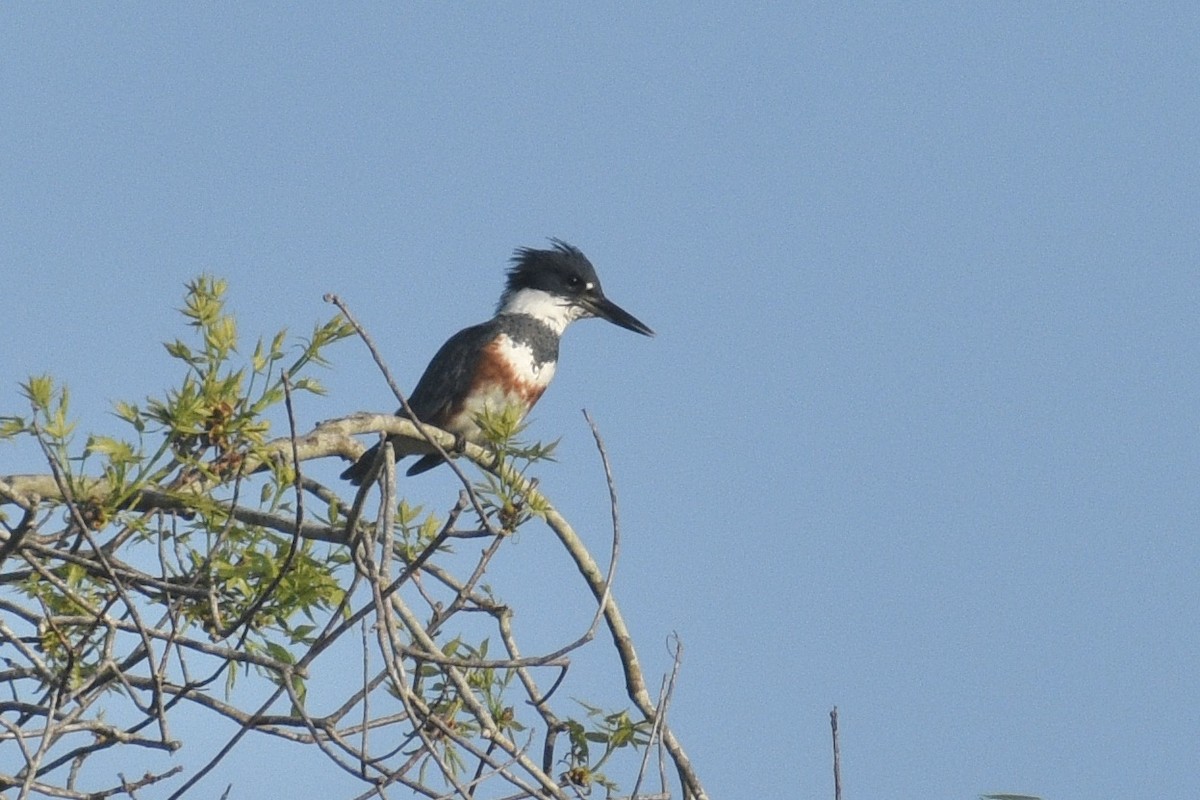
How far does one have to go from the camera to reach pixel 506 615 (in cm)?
285

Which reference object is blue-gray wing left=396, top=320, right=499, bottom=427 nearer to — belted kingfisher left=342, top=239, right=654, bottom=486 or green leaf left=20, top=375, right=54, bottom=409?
belted kingfisher left=342, top=239, right=654, bottom=486

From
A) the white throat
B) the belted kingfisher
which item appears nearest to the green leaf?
the belted kingfisher

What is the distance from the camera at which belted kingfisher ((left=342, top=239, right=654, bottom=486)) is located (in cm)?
545

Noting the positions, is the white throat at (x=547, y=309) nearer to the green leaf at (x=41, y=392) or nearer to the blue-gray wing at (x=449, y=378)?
the blue-gray wing at (x=449, y=378)

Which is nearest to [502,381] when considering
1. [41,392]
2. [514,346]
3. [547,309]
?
[514,346]

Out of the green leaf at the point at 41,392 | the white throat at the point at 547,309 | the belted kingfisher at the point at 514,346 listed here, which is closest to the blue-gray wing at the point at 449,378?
the belted kingfisher at the point at 514,346

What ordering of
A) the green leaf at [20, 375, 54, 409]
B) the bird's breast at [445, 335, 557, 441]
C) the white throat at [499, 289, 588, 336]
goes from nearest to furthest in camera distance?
the green leaf at [20, 375, 54, 409] < the bird's breast at [445, 335, 557, 441] < the white throat at [499, 289, 588, 336]

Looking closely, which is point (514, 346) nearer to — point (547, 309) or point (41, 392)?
point (547, 309)

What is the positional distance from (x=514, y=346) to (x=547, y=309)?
44 centimetres

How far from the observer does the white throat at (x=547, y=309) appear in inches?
235

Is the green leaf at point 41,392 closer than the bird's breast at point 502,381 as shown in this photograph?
Yes

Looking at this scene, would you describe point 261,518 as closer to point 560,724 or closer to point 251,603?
point 251,603

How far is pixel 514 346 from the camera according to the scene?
18.4 feet

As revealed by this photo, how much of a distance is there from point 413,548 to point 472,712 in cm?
33
